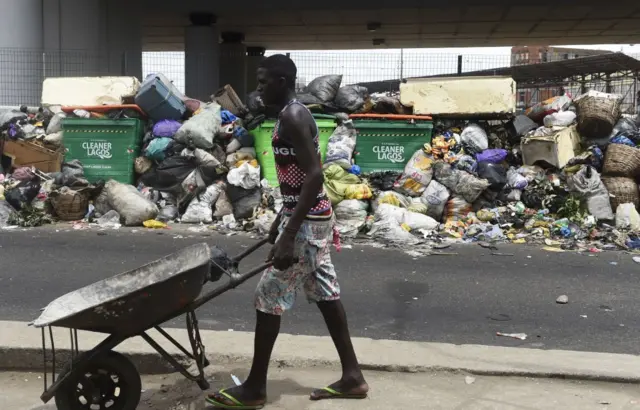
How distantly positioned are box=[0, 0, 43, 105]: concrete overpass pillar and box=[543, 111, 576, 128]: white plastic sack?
10893 mm

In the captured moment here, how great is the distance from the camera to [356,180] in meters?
9.30

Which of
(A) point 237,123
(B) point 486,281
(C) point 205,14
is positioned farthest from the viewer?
(C) point 205,14

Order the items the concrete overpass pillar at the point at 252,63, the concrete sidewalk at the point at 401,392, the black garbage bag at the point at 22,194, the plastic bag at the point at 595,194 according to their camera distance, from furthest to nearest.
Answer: the concrete overpass pillar at the point at 252,63, the black garbage bag at the point at 22,194, the plastic bag at the point at 595,194, the concrete sidewalk at the point at 401,392

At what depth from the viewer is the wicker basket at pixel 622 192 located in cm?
881

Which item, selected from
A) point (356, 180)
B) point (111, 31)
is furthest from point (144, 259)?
point (111, 31)

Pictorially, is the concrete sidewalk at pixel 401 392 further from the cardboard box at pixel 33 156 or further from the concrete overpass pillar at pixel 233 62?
the concrete overpass pillar at pixel 233 62

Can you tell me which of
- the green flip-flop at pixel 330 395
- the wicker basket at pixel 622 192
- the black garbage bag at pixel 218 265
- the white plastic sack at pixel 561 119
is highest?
the white plastic sack at pixel 561 119

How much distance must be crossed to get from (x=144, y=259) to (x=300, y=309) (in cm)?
252

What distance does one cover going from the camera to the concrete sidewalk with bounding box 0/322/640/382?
3805 millimetres

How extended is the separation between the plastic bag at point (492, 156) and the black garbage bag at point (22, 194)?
257 inches

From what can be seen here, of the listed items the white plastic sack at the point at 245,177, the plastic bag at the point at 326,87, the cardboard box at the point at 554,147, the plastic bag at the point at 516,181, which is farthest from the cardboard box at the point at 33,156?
the cardboard box at the point at 554,147

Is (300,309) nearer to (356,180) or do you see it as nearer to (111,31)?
(356,180)

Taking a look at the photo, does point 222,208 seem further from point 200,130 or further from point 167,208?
point 200,130

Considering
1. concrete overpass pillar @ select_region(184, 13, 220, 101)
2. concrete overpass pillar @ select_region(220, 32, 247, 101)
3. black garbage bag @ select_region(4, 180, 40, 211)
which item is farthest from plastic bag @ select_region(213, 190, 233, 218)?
concrete overpass pillar @ select_region(220, 32, 247, 101)
